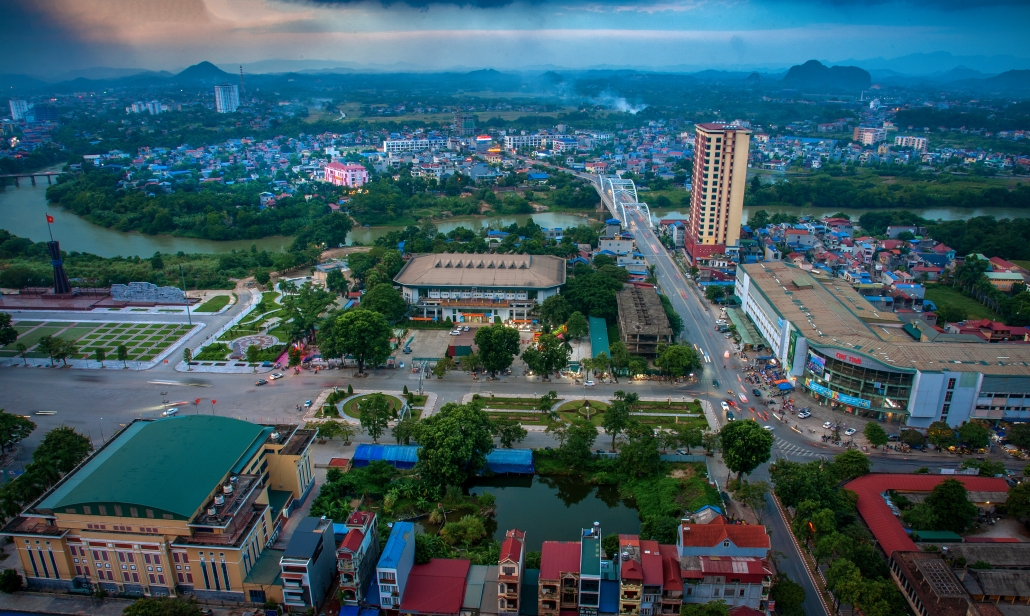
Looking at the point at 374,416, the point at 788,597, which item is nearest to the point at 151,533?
the point at 374,416

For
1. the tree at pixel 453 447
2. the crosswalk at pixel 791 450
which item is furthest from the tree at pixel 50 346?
the crosswalk at pixel 791 450

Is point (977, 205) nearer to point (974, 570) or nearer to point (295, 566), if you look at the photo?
point (974, 570)

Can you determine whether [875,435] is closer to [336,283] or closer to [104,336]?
[336,283]

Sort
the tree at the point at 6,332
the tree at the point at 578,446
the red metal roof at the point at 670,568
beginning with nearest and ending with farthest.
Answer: the red metal roof at the point at 670,568, the tree at the point at 578,446, the tree at the point at 6,332

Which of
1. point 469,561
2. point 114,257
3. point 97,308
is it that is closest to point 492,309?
point 469,561

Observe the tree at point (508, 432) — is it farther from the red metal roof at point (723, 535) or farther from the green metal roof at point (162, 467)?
the red metal roof at point (723, 535)

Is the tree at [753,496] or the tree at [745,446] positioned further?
the tree at [745,446]

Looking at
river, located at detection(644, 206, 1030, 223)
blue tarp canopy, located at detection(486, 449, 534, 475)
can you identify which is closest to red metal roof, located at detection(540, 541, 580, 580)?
blue tarp canopy, located at detection(486, 449, 534, 475)
